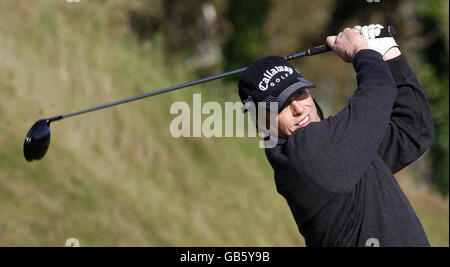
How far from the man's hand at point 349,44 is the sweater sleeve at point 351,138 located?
9.1 inches

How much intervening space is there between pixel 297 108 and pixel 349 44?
336 millimetres

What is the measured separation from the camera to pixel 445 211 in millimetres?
15078

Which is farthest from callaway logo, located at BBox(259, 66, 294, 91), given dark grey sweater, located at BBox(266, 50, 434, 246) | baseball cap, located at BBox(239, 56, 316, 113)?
dark grey sweater, located at BBox(266, 50, 434, 246)

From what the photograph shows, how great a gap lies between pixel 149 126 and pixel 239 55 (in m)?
7.50

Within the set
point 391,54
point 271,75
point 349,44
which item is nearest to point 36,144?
point 271,75

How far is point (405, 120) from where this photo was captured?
9.12ft

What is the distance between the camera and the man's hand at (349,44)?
8.92ft

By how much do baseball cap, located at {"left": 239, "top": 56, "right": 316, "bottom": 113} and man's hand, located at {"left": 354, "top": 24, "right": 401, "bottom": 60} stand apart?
292 millimetres

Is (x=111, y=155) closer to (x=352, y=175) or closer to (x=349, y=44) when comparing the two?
(x=349, y=44)

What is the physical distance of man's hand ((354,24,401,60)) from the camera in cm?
275

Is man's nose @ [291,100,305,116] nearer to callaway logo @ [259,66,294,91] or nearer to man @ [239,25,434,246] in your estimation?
man @ [239,25,434,246]

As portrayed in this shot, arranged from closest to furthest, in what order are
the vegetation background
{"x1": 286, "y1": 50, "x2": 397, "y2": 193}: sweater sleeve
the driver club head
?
1. {"x1": 286, "y1": 50, "x2": 397, "y2": 193}: sweater sleeve
2. the driver club head
3. the vegetation background

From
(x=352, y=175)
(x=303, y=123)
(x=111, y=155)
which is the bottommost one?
(x=352, y=175)
